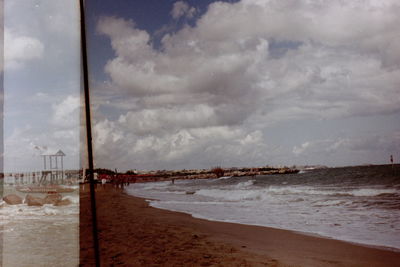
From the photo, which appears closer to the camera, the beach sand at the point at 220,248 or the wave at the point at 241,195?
the beach sand at the point at 220,248

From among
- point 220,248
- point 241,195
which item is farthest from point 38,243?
point 241,195

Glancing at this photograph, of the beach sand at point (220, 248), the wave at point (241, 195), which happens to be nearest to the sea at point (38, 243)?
the beach sand at point (220, 248)

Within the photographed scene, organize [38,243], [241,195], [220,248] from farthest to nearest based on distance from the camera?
[241,195] → [38,243] → [220,248]

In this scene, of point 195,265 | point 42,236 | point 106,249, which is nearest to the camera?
point 195,265

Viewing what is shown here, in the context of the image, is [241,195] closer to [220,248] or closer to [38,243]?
[220,248]

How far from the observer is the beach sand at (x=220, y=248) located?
560 centimetres

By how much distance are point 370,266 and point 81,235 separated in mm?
5892

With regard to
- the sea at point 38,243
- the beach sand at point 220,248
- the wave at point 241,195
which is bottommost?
the wave at point 241,195

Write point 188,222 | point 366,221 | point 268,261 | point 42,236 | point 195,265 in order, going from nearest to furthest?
point 195,265 → point 268,261 → point 42,236 → point 366,221 → point 188,222

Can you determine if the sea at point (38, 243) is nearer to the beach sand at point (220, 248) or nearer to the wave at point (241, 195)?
the beach sand at point (220, 248)

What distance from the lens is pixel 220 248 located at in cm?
660

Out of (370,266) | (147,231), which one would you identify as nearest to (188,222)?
(147,231)

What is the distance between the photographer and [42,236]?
7.63m

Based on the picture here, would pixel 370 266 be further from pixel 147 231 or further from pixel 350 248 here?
pixel 147 231
